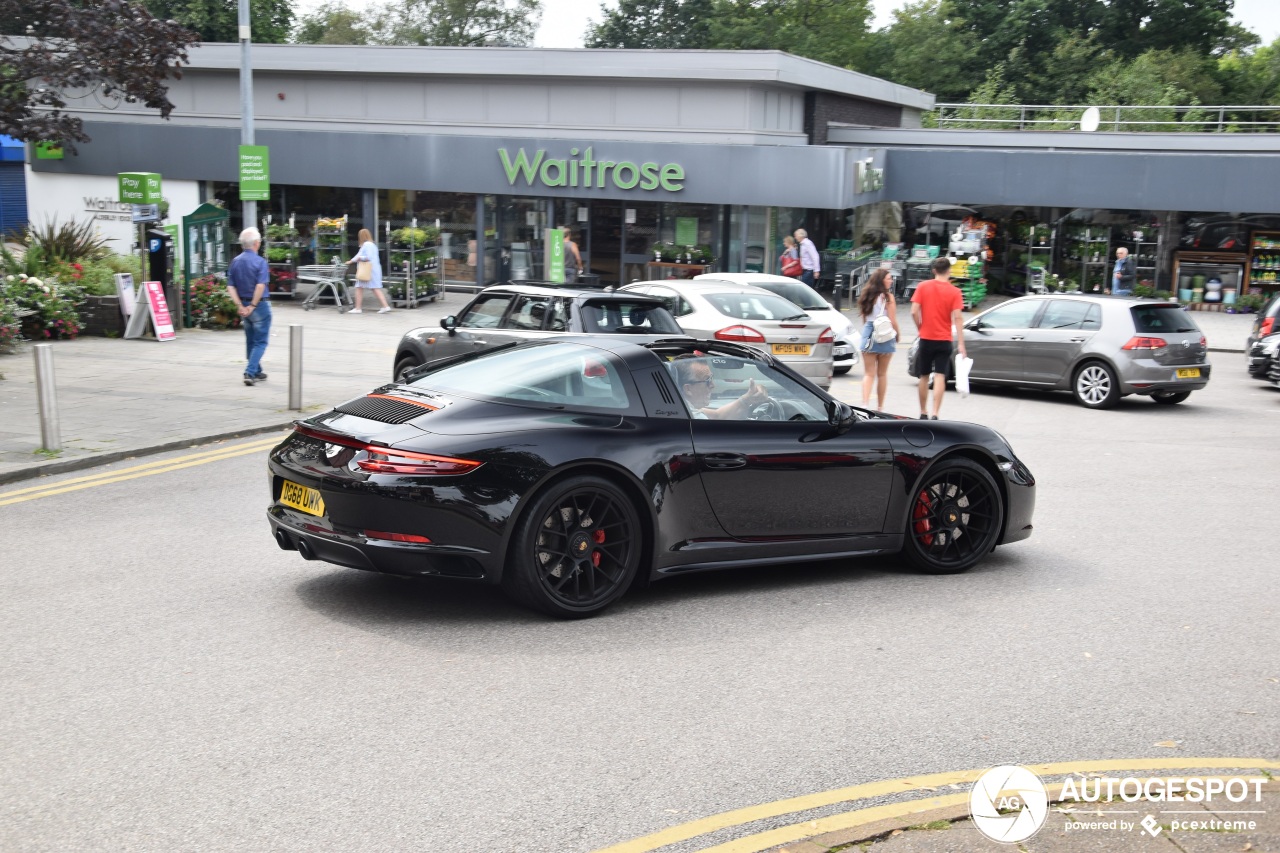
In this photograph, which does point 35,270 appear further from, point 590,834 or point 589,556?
point 590,834

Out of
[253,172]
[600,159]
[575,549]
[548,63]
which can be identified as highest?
[548,63]

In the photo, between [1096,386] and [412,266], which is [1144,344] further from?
[412,266]

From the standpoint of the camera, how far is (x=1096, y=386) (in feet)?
54.9

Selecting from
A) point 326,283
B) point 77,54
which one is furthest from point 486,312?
point 326,283

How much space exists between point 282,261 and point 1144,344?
19.5 metres

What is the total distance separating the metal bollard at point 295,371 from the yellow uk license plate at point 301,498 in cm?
704

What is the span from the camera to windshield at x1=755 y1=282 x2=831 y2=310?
20.0m

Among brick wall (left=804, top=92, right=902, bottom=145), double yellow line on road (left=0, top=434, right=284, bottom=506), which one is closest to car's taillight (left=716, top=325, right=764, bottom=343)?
double yellow line on road (left=0, top=434, right=284, bottom=506)

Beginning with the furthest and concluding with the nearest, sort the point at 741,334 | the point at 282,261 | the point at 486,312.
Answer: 1. the point at 282,261
2. the point at 741,334
3. the point at 486,312

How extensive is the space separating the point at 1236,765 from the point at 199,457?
8700 millimetres

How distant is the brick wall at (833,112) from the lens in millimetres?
32219

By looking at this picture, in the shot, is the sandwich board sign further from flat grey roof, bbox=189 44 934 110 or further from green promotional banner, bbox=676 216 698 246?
green promotional banner, bbox=676 216 698 246

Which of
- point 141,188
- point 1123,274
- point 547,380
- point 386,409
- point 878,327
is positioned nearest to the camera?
point 386,409

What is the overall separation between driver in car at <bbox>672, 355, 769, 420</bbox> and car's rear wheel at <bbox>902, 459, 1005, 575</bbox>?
1.17m
